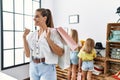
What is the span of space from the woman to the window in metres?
2.15

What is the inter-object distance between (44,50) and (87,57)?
193 cm

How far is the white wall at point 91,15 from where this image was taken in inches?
135

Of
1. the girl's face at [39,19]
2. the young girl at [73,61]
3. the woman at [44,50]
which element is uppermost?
the girl's face at [39,19]

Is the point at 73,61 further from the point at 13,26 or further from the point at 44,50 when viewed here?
the point at 44,50

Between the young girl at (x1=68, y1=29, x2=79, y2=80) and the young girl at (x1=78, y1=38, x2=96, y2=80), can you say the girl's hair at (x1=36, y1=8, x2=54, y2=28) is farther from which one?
the young girl at (x1=68, y1=29, x2=79, y2=80)

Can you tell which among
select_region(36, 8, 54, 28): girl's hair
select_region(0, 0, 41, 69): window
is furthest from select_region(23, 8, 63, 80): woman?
select_region(0, 0, 41, 69): window

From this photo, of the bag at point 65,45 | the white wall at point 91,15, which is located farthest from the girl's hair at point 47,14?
the white wall at point 91,15

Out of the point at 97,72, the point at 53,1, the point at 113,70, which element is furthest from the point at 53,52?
the point at 53,1

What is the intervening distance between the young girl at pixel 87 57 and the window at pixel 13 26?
5.18 ft

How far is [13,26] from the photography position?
376cm

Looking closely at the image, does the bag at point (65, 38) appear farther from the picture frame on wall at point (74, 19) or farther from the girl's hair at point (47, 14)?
the picture frame on wall at point (74, 19)

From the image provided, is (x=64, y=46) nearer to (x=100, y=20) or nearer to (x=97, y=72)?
(x=97, y=72)

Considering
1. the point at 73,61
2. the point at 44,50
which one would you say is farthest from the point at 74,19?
the point at 44,50

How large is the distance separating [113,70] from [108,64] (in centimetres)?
19
